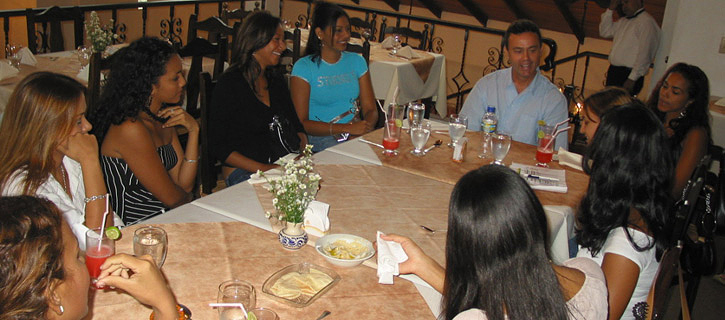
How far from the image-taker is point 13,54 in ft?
12.6

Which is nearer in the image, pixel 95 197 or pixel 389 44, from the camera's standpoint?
pixel 95 197

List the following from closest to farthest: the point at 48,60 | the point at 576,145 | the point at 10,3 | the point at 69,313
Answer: the point at 69,313
the point at 48,60
the point at 576,145
the point at 10,3

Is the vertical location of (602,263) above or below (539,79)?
below

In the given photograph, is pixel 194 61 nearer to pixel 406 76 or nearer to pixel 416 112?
pixel 416 112

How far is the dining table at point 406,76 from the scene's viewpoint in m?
5.27

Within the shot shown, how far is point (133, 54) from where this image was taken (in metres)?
2.44

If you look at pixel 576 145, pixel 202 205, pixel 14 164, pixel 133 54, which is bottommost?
pixel 576 145

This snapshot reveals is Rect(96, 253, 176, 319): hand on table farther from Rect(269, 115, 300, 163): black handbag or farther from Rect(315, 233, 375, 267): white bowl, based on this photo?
Rect(269, 115, 300, 163): black handbag

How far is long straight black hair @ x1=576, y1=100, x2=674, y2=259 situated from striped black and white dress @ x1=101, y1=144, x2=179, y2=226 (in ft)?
5.43

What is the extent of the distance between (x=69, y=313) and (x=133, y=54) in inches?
58.7

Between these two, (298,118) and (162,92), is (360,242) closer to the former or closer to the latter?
(162,92)

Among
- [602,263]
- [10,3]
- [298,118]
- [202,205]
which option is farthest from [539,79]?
[10,3]

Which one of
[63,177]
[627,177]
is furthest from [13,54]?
[627,177]

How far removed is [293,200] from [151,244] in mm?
403
